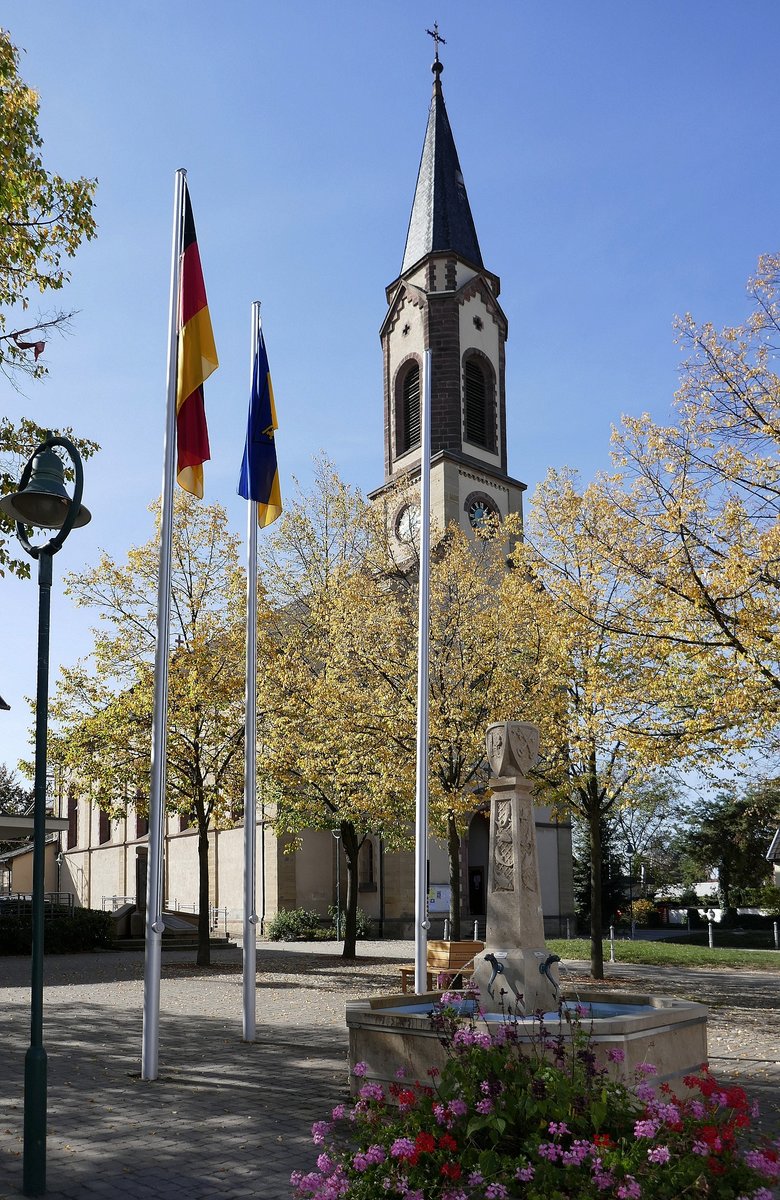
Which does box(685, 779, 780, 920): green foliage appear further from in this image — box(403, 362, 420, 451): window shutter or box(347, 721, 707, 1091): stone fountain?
box(347, 721, 707, 1091): stone fountain

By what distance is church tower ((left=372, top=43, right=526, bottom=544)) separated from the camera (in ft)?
139

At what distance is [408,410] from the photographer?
4503 centimetres

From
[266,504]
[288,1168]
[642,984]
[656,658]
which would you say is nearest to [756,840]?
[642,984]

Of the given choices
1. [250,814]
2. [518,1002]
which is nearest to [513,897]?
[518,1002]

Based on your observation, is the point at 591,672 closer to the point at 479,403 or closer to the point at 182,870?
the point at 479,403

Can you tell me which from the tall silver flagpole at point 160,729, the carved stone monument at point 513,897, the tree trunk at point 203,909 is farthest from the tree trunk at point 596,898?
the tall silver flagpole at point 160,729

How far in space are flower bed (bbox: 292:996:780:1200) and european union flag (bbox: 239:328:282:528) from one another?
815 cm

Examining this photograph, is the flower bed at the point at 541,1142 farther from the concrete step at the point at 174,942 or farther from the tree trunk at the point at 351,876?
the concrete step at the point at 174,942

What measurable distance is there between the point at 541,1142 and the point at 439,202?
45997mm

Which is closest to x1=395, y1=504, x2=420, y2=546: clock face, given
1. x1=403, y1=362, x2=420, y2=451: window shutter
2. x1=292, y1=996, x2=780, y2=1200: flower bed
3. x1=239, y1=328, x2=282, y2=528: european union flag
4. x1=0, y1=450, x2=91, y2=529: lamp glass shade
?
x1=403, y1=362, x2=420, y2=451: window shutter

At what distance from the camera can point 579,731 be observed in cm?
1852

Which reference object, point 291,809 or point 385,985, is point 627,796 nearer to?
point 385,985

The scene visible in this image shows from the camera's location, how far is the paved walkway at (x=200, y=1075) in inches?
264

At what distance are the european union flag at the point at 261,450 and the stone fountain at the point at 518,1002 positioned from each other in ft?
14.3
